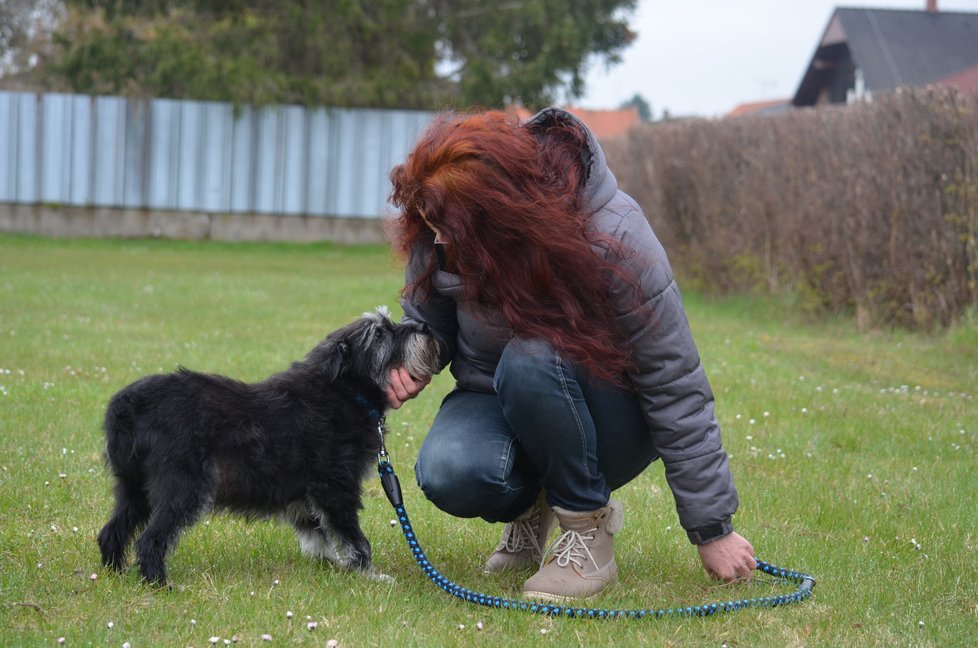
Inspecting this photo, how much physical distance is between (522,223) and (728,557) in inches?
54.3

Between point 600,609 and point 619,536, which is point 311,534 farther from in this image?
point 619,536

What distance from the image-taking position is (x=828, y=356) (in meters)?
9.63

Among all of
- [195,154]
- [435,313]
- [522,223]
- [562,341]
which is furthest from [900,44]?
[522,223]

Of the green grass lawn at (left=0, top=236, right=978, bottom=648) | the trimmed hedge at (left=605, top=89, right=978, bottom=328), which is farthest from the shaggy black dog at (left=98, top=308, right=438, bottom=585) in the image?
the trimmed hedge at (left=605, top=89, right=978, bottom=328)

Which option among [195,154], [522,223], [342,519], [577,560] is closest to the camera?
[522,223]

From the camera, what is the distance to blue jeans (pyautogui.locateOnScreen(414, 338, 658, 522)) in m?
3.77

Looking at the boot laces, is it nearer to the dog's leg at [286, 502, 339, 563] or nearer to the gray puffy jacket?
the gray puffy jacket

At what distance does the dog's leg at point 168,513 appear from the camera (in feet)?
12.2

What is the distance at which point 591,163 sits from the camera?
12.5ft

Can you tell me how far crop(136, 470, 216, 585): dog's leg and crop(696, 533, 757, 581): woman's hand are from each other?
5.73 ft

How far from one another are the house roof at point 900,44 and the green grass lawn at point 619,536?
24.0m

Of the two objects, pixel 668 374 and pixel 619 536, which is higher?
pixel 668 374

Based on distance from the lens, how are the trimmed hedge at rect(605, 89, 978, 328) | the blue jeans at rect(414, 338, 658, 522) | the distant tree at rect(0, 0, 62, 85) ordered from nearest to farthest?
1. the blue jeans at rect(414, 338, 658, 522)
2. the trimmed hedge at rect(605, 89, 978, 328)
3. the distant tree at rect(0, 0, 62, 85)

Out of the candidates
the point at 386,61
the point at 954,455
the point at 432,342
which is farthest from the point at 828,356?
the point at 386,61
